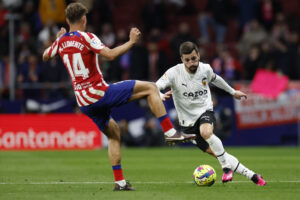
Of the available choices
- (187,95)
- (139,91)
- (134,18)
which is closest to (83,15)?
(139,91)

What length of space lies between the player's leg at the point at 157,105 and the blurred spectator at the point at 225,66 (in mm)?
12139

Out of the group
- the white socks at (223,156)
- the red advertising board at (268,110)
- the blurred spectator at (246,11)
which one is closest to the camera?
the white socks at (223,156)

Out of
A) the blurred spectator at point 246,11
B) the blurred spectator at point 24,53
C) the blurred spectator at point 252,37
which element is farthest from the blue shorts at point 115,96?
the blurred spectator at point 246,11

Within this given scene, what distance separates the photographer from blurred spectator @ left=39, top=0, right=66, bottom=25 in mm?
22219

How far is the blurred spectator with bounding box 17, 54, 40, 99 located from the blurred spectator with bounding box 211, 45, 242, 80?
5595 millimetres

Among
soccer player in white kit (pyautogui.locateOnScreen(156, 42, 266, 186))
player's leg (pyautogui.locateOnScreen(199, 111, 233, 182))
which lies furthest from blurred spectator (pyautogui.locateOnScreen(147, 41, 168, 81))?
player's leg (pyautogui.locateOnScreen(199, 111, 233, 182))

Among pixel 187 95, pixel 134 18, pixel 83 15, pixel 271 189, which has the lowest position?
pixel 271 189

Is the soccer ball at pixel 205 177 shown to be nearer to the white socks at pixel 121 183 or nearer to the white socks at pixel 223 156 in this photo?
the white socks at pixel 223 156

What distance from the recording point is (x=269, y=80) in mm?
20875

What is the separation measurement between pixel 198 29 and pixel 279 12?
3393 millimetres

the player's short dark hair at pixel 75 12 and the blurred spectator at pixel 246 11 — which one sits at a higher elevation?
the blurred spectator at pixel 246 11

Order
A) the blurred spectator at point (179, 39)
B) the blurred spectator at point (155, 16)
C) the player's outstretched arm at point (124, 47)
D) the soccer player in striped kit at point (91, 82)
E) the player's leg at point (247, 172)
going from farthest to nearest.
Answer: the blurred spectator at point (155, 16)
the blurred spectator at point (179, 39)
the player's leg at point (247, 172)
the soccer player in striped kit at point (91, 82)
the player's outstretched arm at point (124, 47)

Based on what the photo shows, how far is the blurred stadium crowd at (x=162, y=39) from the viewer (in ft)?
70.0

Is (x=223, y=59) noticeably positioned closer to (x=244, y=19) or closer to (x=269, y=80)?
(x=269, y=80)
